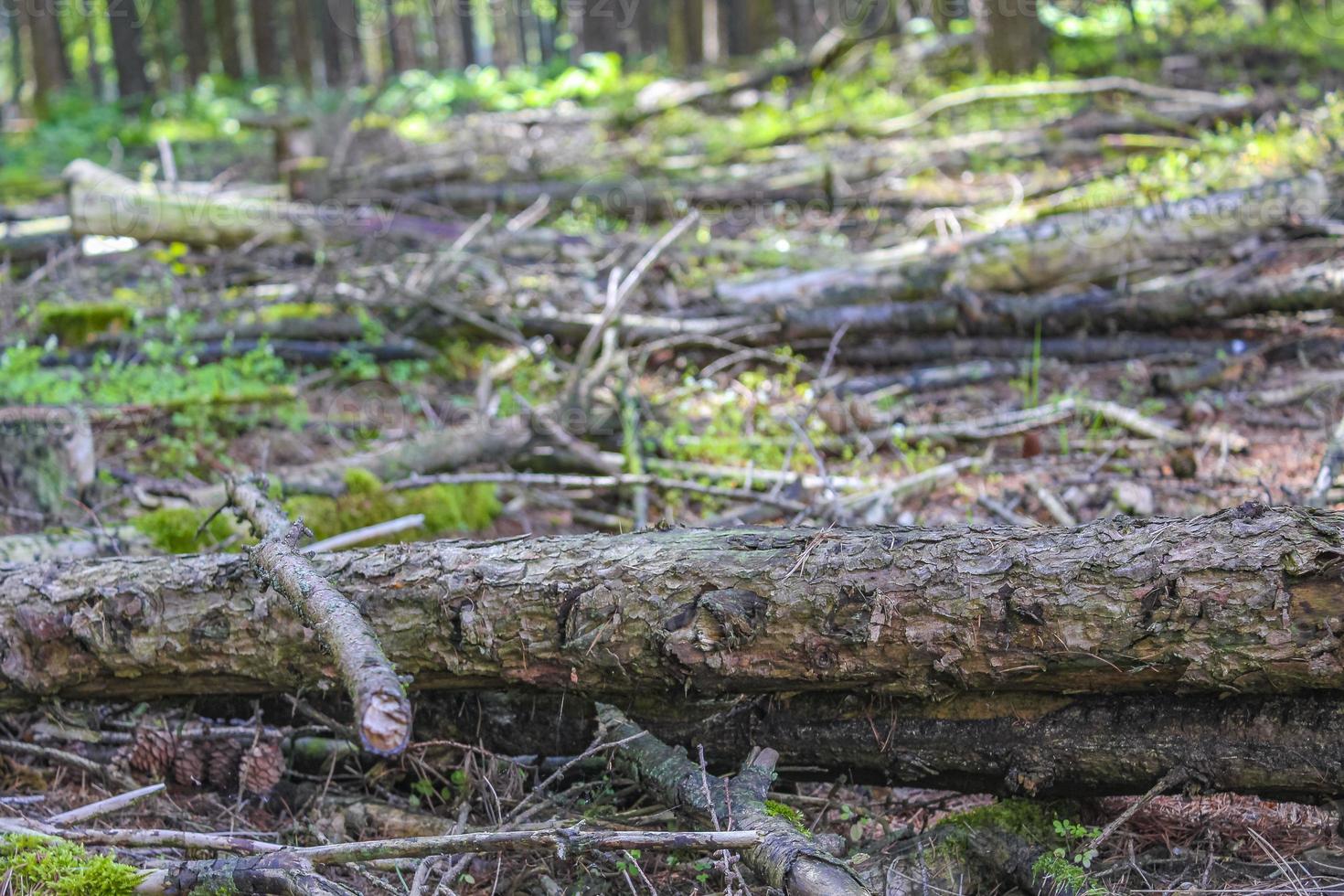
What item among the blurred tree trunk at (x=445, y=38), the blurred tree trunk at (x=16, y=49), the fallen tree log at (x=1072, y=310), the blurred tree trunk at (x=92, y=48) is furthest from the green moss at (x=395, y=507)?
the blurred tree trunk at (x=445, y=38)

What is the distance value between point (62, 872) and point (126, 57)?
2464 centimetres

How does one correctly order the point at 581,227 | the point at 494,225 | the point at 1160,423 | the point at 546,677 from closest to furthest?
the point at 546,677, the point at 1160,423, the point at 494,225, the point at 581,227

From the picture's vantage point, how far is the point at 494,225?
844 cm

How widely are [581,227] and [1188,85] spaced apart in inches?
314

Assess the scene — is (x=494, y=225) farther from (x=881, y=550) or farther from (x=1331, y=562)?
(x=1331, y=562)

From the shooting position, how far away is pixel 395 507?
4.61 m

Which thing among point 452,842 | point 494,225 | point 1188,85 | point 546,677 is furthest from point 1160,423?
point 1188,85

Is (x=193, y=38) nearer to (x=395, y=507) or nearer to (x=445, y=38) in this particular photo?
(x=445, y=38)

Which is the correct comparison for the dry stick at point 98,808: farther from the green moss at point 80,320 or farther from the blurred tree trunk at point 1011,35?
the blurred tree trunk at point 1011,35

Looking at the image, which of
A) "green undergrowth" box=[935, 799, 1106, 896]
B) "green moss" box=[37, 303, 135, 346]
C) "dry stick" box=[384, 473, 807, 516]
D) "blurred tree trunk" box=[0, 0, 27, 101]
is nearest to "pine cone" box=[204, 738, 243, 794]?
"dry stick" box=[384, 473, 807, 516]

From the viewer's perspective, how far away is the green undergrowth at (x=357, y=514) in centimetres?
→ 407

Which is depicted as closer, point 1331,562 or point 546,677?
point 1331,562

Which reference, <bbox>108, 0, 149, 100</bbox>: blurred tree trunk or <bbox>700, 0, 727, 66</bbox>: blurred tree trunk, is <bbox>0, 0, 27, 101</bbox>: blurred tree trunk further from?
<bbox>700, 0, 727, 66</bbox>: blurred tree trunk

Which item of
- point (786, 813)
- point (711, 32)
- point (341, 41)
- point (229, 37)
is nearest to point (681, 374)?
point (786, 813)
